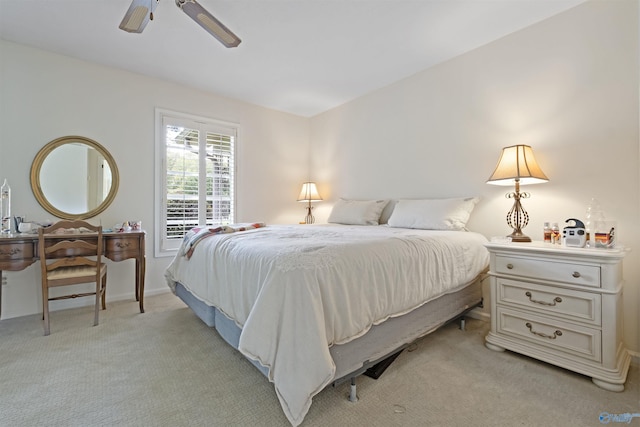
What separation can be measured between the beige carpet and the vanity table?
1.87 ft

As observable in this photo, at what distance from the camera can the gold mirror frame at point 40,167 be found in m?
2.79

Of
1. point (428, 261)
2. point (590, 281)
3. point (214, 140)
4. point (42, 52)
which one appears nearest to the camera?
point (590, 281)

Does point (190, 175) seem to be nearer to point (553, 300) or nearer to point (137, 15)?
point (137, 15)

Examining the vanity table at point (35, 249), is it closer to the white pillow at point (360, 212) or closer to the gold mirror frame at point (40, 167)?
the gold mirror frame at point (40, 167)

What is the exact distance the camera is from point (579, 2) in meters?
2.15

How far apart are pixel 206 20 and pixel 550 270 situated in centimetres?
271

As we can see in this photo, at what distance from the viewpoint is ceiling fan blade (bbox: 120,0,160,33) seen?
1.75m

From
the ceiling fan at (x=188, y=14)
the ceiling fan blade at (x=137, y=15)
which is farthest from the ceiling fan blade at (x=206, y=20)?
Answer: the ceiling fan blade at (x=137, y=15)

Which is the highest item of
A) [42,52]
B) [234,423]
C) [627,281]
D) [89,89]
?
[42,52]

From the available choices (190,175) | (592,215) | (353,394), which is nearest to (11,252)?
(190,175)

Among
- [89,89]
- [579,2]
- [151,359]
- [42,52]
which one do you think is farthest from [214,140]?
[579,2]

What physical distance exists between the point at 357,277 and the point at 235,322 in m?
0.78

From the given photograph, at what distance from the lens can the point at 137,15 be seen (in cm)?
184

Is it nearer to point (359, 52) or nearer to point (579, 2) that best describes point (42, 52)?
point (359, 52)
